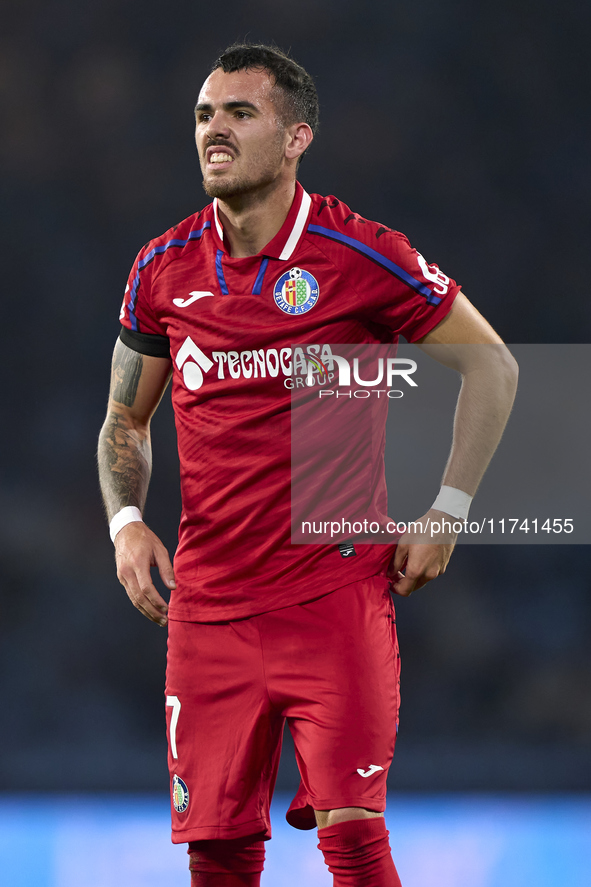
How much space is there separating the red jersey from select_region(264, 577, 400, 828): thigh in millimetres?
52

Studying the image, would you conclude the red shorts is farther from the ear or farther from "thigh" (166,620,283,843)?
Answer: the ear

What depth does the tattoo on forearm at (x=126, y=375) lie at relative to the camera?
6.73ft

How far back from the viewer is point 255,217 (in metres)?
1.92

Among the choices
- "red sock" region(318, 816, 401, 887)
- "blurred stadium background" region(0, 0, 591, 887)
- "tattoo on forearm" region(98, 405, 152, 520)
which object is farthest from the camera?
"blurred stadium background" region(0, 0, 591, 887)

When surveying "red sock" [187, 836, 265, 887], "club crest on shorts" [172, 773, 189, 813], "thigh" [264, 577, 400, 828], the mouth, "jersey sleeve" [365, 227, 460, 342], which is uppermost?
the mouth

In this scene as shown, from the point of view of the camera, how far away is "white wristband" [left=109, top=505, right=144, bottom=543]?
1.92 metres

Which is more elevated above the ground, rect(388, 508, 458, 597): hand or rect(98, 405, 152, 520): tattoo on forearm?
rect(98, 405, 152, 520): tattoo on forearm

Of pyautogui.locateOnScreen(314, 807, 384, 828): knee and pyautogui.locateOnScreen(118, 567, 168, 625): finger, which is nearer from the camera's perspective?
pyautogui.locateOnScreen(314, 807, 384, 828): knee

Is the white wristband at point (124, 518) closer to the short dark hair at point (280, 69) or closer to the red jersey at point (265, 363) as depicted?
the red jersey at point (265, 363)

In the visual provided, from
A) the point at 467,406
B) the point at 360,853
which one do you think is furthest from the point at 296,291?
the point at 360,853

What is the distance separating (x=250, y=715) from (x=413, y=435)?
203 centimetres

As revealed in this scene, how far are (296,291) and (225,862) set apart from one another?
105 centimetres

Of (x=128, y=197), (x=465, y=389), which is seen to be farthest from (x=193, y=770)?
(x=128, y=197)

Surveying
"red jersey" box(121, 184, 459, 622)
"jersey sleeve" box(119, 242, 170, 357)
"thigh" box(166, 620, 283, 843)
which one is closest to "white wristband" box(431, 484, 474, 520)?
"red jersey" box(121, 184, 459, 622)
